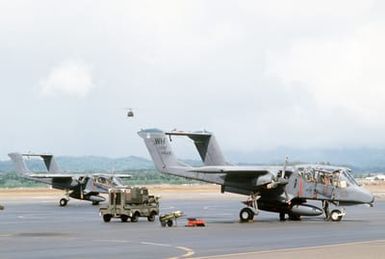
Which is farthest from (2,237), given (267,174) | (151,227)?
(267,174)

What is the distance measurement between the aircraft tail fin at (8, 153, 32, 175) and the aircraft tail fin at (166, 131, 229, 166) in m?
41.6

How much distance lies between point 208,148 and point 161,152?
9.42ft

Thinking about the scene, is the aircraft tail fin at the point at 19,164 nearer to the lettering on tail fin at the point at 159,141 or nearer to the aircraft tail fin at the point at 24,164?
the aircraft tail fin at the point at 24,164

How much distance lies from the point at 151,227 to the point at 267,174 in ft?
28.0

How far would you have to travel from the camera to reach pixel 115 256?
77.3 feet

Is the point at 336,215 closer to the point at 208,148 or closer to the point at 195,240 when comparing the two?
the point at 208,148

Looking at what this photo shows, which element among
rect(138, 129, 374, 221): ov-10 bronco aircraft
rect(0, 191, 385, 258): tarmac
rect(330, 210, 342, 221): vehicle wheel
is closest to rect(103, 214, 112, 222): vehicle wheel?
rect(0, 191, 385, 258): tarmac

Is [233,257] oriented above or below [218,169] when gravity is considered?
below

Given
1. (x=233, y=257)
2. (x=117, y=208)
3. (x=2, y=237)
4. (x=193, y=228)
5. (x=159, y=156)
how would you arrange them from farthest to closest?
(x=159, y=156) → (x=117, y=208) → (x=193, y=228) → (x=2, y=237) → (x=233, y=257)

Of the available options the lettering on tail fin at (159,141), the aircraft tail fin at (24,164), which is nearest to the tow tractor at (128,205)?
the lettering on tail fin at (159,141)

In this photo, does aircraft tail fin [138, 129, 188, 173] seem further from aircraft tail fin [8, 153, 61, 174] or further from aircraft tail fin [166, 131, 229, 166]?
aircraft tail fin [8, 153, 61, 174]

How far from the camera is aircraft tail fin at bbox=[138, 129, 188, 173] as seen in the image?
50.1 meters

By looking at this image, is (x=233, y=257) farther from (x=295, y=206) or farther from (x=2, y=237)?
(x=295, y=206)

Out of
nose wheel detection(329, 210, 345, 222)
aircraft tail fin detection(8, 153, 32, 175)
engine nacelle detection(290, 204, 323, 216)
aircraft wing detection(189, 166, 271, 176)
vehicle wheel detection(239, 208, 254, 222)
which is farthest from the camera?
aircraft tail fin detection(8, 153, 32, 175)
